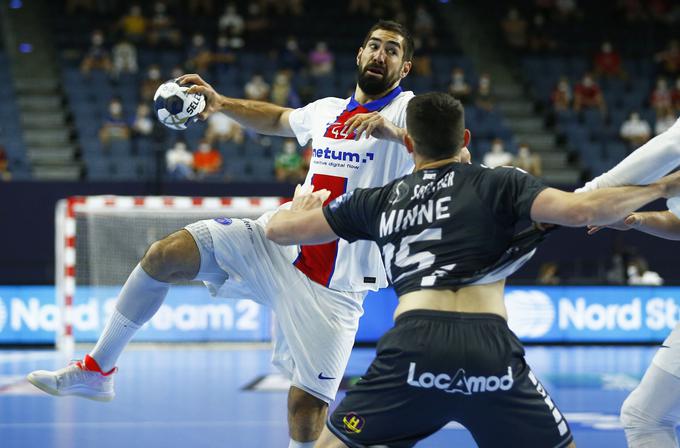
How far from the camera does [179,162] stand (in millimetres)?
16859

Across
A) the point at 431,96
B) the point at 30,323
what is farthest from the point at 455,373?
the point at 30,323

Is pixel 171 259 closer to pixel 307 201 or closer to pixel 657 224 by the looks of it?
pixel 307 201

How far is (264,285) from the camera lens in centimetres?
580

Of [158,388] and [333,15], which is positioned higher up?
[333,15]

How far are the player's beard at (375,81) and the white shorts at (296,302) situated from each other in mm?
978

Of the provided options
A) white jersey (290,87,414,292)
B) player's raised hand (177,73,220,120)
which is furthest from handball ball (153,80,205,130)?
white jersey (290,87,414,292)

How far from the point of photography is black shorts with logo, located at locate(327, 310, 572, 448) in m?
3.85

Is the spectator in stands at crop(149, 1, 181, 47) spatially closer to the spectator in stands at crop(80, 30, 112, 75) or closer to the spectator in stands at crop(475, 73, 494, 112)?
the spectator in stands at crop(80, 30, 112, 75)

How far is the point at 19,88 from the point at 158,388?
12.0 m

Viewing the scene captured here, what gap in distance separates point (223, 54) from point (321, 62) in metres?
2.09

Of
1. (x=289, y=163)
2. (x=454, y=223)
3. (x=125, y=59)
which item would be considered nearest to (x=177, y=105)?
(x=454, y=223)

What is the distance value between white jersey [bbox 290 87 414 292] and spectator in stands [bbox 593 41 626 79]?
679 inches

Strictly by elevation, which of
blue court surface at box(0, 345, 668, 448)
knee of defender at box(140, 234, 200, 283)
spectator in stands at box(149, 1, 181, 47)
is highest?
spectator in stands at box(149, 1, 181, 47)

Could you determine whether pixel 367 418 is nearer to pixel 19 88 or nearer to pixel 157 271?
pixel 157 271
